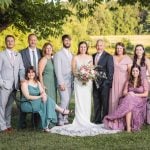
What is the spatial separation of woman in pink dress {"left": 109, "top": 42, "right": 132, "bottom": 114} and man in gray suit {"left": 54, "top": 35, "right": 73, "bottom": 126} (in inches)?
37.3

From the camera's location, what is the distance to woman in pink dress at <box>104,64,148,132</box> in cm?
1054

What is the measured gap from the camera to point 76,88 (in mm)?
11344

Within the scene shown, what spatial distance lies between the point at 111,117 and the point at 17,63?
87.0 inches

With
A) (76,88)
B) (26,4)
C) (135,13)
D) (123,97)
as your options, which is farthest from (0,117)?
(135,13)

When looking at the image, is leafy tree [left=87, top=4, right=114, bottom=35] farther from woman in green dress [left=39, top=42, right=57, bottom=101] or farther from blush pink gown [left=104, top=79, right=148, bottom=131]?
blush pink gown [left=104, top=79, right=148, bottom=131]

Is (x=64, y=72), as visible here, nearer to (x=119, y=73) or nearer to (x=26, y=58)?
(x=26, y=58)

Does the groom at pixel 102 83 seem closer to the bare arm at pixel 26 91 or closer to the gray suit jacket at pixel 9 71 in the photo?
the bare arm at pixel 26 91

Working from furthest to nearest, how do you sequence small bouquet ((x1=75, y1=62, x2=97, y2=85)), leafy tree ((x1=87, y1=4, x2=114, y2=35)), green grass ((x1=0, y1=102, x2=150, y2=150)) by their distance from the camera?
1. leafy tree ((x1=87, y1=4, x2=114, y2=35))
2. small bouquet ((x1=75, y1=62, x2=97, y2=85))
3. green grass ((x1=0, y1=102, x2=150, y2=150))

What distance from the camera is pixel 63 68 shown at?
36.6 ft

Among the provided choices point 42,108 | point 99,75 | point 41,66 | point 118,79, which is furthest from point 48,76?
point 118,79

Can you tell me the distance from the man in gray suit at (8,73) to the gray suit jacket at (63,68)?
78 centimetres

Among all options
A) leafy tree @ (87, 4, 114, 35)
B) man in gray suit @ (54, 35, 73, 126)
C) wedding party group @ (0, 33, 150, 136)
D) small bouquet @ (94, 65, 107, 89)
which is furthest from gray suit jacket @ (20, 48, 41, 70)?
leafy tree @ (87, 4, 114, 35)

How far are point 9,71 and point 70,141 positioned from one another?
208cm

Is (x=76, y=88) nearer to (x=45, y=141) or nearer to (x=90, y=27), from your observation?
(x=45, y=141)
